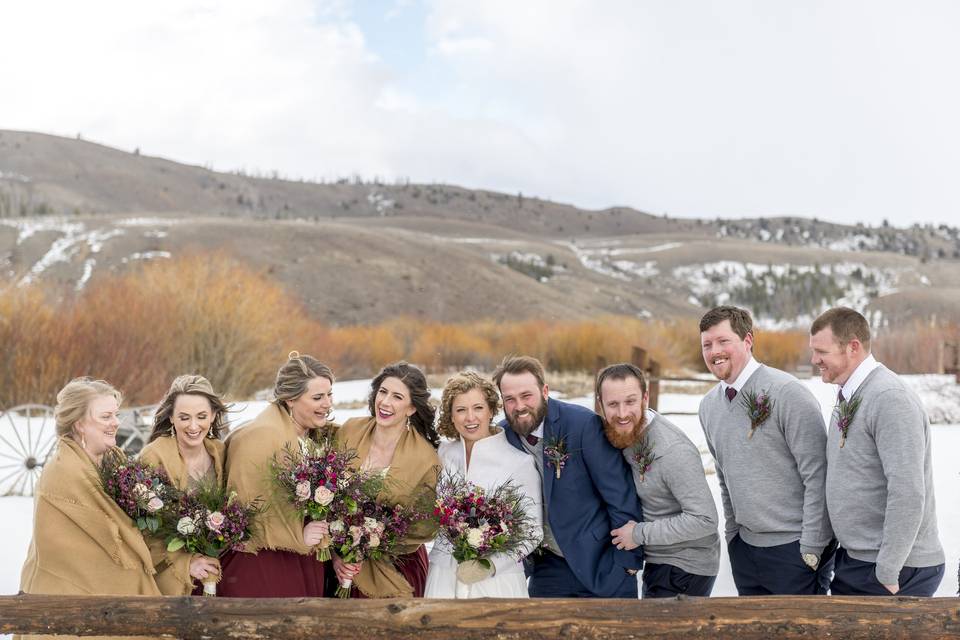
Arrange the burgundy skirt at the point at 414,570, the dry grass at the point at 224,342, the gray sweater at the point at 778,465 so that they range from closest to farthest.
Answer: the gray sweater at the point at 778,465
the burgundy skirt at the point at 414,570
the dry grass at the point at 224,342

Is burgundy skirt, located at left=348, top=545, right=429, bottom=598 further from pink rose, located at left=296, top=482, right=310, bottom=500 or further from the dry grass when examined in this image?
the dry grass

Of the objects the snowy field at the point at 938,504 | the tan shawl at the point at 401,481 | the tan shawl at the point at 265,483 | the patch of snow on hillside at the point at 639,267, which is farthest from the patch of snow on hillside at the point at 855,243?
the tan shawl at the point at 265,483

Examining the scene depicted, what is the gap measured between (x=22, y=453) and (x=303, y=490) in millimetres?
6386

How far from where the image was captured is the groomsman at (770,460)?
148 inches

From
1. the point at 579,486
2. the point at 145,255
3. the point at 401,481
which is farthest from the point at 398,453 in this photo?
the point at 145,255

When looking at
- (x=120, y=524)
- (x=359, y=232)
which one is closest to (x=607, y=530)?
(x=120, y=524)

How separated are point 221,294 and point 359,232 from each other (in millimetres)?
42143

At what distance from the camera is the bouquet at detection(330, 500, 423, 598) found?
12.4ft

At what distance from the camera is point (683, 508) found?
3883 mm

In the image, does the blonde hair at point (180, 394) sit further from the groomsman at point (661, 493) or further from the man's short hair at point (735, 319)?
the man's short hair at point (735, 319)

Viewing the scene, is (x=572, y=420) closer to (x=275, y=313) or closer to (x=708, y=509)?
(x=708, y=509)

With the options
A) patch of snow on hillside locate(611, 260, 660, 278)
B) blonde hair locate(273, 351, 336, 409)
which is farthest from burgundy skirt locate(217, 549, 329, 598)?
patch of snow on hillside locate(611, 260, 660, 278)

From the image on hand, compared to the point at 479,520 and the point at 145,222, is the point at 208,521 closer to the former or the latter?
the point at 479,520

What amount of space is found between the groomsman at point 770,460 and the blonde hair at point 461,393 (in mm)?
1063
